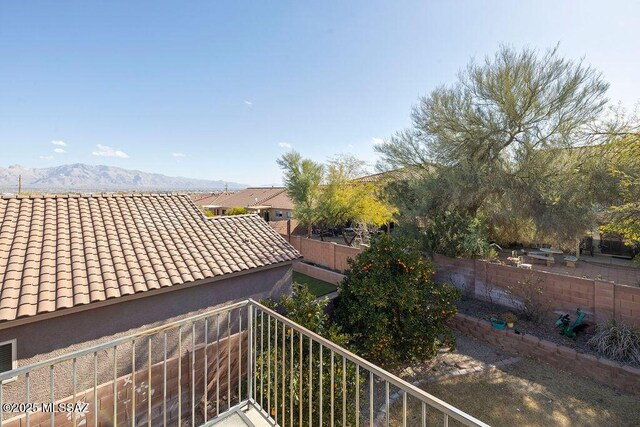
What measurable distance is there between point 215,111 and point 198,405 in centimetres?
1905

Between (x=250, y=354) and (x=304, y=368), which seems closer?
(x=250, y=354)

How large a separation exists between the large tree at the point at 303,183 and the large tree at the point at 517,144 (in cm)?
828

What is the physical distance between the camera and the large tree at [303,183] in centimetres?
1891

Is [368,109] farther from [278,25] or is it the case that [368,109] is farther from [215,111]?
[215,111]

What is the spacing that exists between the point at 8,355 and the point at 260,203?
26993 millimetres

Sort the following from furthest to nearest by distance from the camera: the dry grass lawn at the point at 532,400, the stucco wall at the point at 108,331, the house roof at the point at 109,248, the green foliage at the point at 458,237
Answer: the green foliage at the point at 458,237 → the dry grass lawn at the point at 532,400 → the house roof at the point at 109,248 → the stucco wall at the point at 108,331

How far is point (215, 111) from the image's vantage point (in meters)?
20.6

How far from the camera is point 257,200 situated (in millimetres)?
32281

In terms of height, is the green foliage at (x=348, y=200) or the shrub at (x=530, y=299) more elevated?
the green foliage at (x=348, y=200)

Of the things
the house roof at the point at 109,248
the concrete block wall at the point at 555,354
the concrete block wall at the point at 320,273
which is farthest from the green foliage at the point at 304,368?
the concrete block wall at the point at 320,273

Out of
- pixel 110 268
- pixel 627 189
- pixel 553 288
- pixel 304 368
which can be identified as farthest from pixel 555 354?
pixel 110 268

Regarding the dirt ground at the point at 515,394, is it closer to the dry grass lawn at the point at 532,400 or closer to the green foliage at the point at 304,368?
the dry grass lawn at the point at 532,400

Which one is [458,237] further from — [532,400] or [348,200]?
[348,200]

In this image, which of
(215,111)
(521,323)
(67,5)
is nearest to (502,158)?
(521,323)
